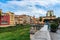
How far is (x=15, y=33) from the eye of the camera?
2.18 m

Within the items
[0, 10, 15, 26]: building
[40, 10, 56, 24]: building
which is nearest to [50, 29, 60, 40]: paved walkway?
[40, 10, 56, 24]: building

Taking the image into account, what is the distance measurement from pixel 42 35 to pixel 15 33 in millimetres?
409

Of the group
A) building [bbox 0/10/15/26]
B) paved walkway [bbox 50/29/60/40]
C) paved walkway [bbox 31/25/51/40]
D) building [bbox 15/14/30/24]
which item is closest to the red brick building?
building [bbox 0/10/15/26]

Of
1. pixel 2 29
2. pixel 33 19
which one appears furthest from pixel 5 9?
pixel 33 19

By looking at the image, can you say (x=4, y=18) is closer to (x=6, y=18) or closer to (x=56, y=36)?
(x=6, y=18)

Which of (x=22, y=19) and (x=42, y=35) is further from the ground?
(x=22, y=19)

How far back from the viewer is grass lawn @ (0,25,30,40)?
2106mm

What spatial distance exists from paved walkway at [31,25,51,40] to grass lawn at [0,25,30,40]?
11 centimetres

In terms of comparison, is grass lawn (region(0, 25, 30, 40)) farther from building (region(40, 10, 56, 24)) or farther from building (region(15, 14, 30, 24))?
building (region(40, 10, 56, 24))

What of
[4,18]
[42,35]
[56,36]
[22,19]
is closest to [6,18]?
[4,18]

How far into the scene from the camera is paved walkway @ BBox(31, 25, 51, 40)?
7.21ft

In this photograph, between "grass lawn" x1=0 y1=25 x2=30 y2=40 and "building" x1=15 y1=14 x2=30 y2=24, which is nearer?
"grass lawn" x1=0 y1=25 x2=30 y2=40

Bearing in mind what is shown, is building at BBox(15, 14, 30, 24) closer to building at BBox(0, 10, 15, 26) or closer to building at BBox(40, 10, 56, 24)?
building at BBox(0, 10, 15, 26)

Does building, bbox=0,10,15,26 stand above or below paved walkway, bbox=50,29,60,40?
above
